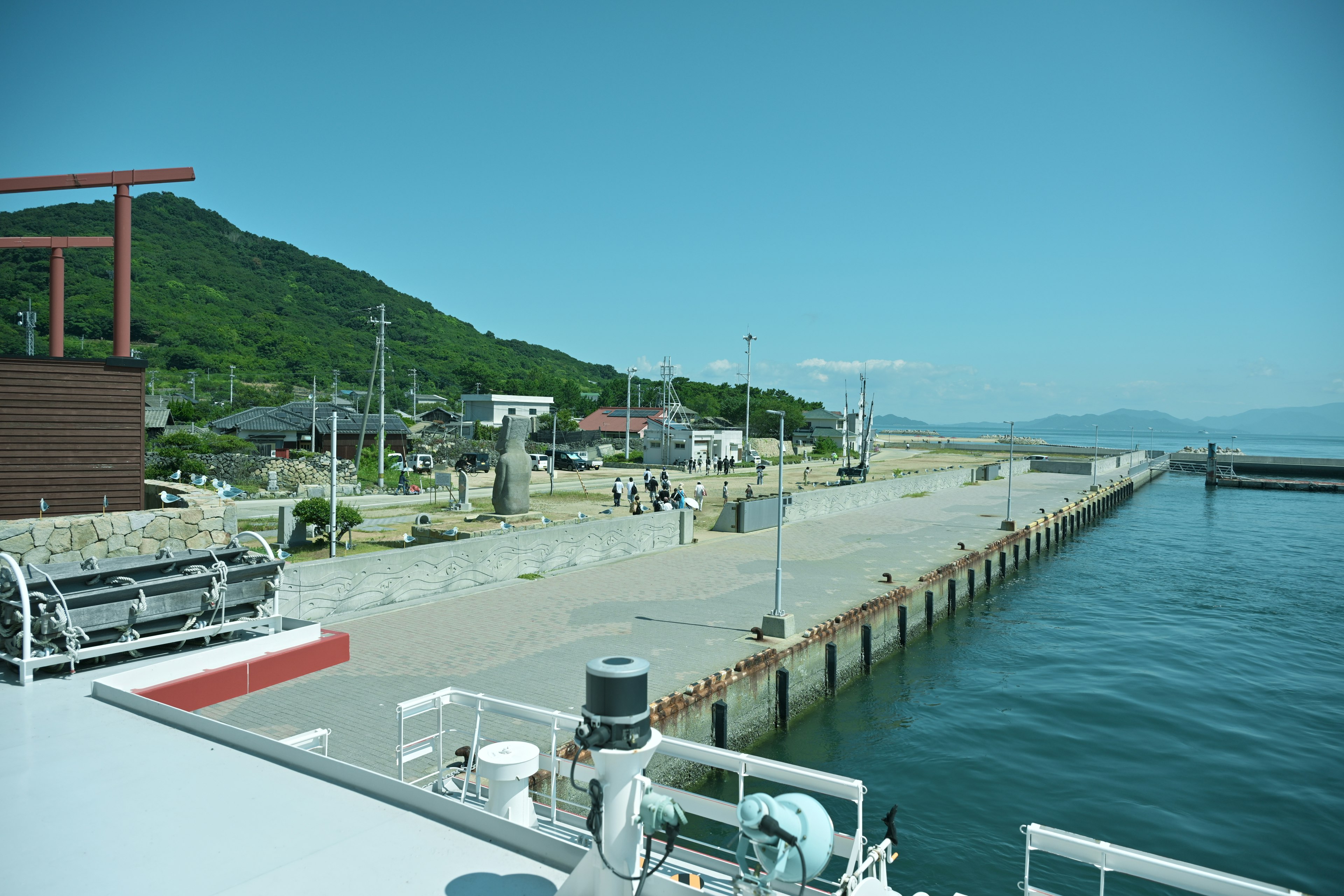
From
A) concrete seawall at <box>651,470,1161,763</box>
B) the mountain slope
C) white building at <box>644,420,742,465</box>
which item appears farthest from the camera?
the mountain slope

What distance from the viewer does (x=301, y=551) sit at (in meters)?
22.6

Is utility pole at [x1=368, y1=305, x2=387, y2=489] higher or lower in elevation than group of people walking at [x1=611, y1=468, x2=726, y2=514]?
higher

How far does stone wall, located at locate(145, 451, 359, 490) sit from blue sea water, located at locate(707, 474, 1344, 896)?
34.1m

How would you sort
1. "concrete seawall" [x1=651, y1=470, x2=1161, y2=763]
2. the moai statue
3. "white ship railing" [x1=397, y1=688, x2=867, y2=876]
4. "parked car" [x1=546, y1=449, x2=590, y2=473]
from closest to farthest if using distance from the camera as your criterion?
"white ship railing" [x1=397, y1=688, x2=867, y2=876] < "concrete seawall" [x1=651, y1=470, x2=1161, y2=763] < the moai statue < "parked car" [x1=546, y1=449, x2=590, y2=473]

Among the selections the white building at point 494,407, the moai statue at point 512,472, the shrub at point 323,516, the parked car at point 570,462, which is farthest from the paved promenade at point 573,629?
the white building at point 494,407

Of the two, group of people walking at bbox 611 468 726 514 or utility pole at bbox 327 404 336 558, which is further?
group of people walking at bbox 611 468 726 514

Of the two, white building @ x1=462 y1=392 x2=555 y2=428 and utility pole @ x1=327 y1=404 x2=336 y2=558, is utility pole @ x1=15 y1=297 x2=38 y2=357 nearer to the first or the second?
white building @ x1=462 y1=392 x2=555 y2=428

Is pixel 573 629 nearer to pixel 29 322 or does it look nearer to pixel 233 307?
pixel 29 322

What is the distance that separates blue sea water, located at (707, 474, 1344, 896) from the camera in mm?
12227

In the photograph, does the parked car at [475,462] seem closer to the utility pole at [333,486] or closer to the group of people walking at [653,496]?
the group of people walking at [653,496]

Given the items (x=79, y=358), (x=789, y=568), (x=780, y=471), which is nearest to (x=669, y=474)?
(x=789, y=568)

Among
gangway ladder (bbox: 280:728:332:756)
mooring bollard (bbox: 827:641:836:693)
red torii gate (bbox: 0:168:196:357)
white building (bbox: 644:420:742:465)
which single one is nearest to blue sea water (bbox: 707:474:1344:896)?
mooring bollard (bbox: 827:641:836:693)

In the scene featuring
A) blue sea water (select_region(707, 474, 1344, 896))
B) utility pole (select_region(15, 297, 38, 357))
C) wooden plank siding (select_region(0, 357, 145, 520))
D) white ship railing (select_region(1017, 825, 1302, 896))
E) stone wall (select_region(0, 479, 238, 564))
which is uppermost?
utility pole (select_region(15, 297, 38, 357))

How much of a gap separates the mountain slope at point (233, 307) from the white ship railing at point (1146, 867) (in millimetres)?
105022
